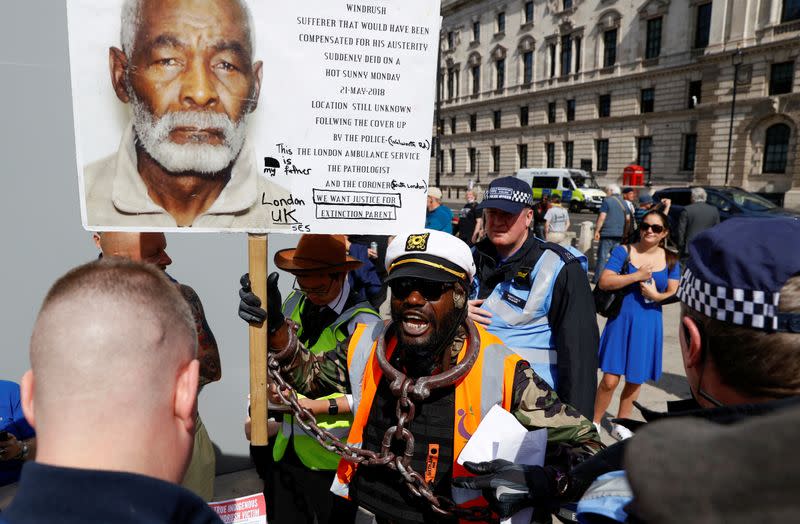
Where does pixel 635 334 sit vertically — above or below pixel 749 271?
below

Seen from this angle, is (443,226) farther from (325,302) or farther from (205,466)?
(205,466)

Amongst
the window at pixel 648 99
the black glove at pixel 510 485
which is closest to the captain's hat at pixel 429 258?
the black glove at pixel 510 485

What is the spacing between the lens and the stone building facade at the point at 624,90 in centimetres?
3144

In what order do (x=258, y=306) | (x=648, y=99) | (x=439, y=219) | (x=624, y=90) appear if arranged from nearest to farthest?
1. (x=258, y=306)
2. (x=439, y=219)
3. (x=648, y=99)
4. (x=624, y=90)

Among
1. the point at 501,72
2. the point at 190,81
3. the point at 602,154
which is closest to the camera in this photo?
the point at 190,81

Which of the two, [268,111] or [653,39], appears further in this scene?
[653,39]

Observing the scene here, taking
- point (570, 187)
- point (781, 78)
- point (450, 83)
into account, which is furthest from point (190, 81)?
point (450, 83)

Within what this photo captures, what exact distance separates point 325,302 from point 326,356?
53 centimetres

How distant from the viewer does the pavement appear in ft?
12.9

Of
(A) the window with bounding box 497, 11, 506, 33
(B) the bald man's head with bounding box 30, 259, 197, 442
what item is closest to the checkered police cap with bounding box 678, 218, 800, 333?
(B) the bald man's head with bounding box 30, 259, 197, 442

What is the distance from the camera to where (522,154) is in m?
49.5

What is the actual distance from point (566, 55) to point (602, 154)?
374 inches

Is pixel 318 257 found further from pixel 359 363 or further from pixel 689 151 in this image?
pixel 689 151

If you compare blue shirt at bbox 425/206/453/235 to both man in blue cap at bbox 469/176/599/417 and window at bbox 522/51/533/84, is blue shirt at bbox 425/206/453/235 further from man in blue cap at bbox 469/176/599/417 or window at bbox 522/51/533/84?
window at bbox 522/51/533/84
